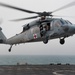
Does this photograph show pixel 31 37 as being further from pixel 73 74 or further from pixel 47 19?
pixel 73 74

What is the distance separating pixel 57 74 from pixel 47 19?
29.8 feet

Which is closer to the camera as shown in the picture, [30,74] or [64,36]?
[64,36]

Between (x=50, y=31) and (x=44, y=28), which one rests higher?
(x=44, y=28)

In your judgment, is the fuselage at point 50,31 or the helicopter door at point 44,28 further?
the helicopter door at point 44,28

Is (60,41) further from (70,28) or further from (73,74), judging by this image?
(73,74)

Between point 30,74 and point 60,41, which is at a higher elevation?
point 60,41

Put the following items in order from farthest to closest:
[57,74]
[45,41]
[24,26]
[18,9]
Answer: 1. [57,74]
2. [24,26]
3. [45,41]
4. [18,9]

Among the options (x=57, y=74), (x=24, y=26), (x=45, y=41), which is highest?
(x=24, y=26)

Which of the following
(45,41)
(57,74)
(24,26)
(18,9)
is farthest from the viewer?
(57,74)

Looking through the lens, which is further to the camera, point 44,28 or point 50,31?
point 44,28

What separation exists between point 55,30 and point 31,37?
380cm

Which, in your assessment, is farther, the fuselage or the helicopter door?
the helicopter door

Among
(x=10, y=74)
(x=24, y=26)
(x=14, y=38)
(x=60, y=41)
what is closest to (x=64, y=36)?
(x=60, y=41)

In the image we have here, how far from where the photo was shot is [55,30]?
27703 millimetres
